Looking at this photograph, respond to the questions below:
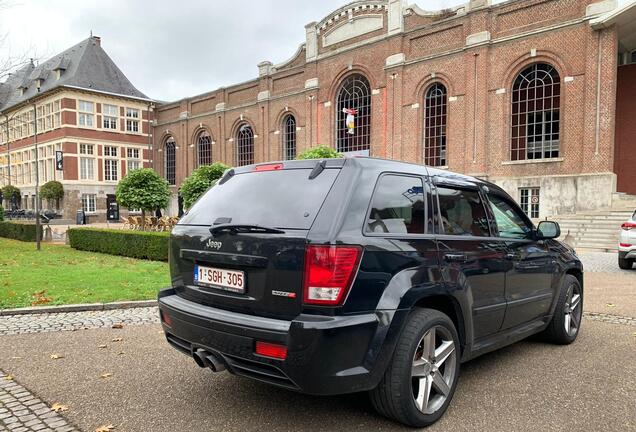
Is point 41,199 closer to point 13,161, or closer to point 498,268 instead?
point 13,161

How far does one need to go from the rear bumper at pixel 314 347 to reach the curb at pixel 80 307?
4211mm

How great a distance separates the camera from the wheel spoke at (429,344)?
2936mm

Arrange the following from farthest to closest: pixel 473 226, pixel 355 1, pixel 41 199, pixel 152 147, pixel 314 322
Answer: pixel 152 147
pixel 41 199
pixel 355 1
pixel 473 226
pixel 314 322

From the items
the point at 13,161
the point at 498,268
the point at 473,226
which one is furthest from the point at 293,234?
the point at 13,161

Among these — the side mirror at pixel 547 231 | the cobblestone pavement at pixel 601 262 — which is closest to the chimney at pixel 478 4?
the cobblestone pavement at pixel 601 262

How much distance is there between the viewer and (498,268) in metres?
3.63

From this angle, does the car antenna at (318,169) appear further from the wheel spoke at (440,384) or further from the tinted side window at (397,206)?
the wheel spoke at (440,384)

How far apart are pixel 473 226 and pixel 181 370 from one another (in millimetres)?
2830

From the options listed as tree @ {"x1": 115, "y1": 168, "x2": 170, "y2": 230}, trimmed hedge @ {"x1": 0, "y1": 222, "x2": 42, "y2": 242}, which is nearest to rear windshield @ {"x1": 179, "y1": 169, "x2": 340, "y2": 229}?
trimmed hedge @ {"x1": 0, "y1": 222, "x2": 42, "y2": 242}

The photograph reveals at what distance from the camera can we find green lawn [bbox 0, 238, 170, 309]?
678 centimetres

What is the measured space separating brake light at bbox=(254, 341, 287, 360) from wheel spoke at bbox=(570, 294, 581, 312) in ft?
12.2

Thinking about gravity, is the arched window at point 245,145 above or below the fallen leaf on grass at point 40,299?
above

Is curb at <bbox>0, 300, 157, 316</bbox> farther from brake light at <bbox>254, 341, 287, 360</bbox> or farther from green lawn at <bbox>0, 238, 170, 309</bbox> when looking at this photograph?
brake light at <bbox>254, 341, 287, 360</bbox>

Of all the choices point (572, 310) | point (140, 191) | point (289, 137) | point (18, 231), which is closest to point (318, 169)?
point (572, 310)
